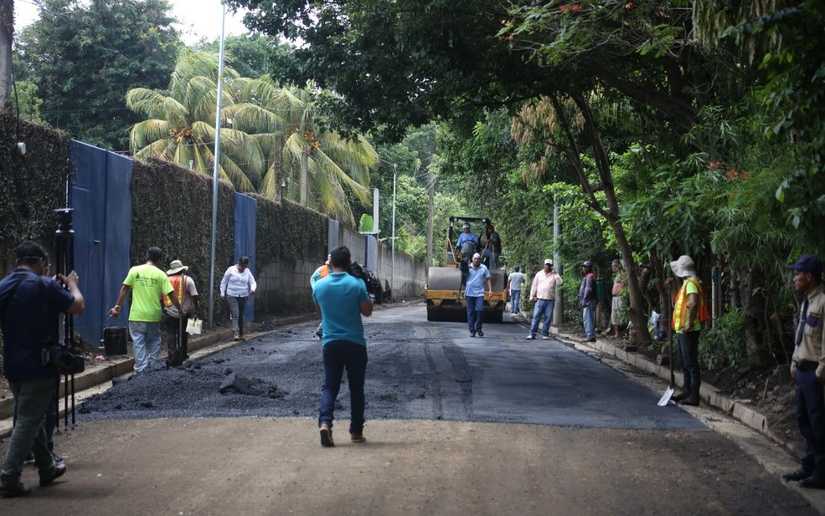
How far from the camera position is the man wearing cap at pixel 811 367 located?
23.4 ft

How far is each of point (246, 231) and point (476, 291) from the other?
26.7 feet

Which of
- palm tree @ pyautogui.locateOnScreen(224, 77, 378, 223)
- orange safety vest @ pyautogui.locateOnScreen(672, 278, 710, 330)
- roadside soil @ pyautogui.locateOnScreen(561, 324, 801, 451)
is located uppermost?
palm tree @ pyautogui.locateOnScreen(224, 77, 378, 223)

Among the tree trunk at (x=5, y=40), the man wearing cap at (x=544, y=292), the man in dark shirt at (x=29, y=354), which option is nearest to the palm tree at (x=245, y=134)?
the man wearing cap at (x=544, y=292)

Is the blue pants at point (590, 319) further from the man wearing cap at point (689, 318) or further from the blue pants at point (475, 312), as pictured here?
the man wearing cap at point (689, 318)

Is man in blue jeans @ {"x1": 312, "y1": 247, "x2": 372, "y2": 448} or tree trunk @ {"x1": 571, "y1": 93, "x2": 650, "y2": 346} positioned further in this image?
tree trunk @ {"x1": 571, "y1": 93, "x2": 650, "y2": 346}

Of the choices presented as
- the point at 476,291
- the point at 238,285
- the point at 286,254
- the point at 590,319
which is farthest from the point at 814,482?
the point at 286,254

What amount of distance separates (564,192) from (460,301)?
8.94 metres

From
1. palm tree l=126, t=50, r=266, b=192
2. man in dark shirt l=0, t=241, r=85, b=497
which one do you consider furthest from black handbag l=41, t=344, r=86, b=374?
palm tree l=126, t=50, r=266, b=192

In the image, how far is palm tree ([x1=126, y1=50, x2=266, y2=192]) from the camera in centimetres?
3716

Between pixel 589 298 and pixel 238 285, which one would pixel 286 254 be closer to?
pixel 238 285

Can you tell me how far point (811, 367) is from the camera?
723 centimetres

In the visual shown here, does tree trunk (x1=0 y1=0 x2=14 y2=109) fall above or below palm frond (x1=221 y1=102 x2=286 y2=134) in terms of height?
below

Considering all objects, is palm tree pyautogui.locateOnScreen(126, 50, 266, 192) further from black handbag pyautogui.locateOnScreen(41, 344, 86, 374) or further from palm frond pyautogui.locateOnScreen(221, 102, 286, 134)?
black handbag pyautogui.locateOnScreen(41, 344, 86, 374)

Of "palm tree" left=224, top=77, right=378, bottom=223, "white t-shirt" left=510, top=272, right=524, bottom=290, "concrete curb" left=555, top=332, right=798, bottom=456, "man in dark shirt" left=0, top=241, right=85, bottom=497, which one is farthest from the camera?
"palm tree" left=224, top=77, right=378, bottom=223
